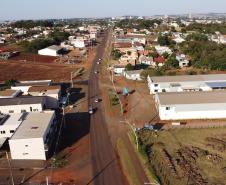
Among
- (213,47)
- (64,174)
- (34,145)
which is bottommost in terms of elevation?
(64,174)

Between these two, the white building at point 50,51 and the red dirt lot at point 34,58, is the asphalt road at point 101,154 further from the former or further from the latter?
the white building at point 50,51

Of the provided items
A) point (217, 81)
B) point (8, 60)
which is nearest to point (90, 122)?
point (217, 81)

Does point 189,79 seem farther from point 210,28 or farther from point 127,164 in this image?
point 210,28

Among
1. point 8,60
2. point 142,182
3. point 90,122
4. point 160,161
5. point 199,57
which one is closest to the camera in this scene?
point 142,182

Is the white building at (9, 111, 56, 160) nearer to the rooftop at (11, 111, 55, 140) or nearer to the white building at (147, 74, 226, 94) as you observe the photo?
the rooftop at (11, 111, 55, 140)

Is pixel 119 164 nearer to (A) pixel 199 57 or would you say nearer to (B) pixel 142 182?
(B) pixel 142 182

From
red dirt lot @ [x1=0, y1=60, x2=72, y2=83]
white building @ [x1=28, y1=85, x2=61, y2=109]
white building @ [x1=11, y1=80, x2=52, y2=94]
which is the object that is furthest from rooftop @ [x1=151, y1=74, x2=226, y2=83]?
red dirt lot @ [x1=0, y1=60, x2=72, y2=83]
